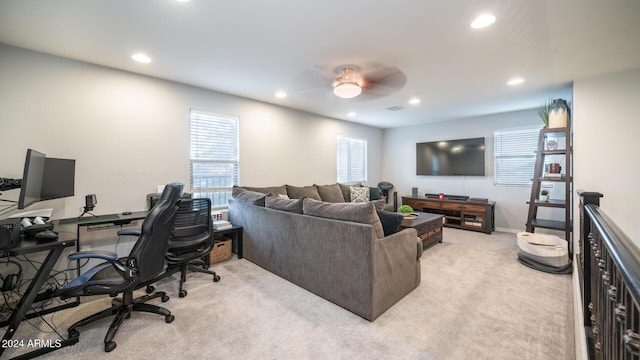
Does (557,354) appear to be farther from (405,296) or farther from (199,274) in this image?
(199,274)

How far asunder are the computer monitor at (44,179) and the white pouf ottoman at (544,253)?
5.29 meters

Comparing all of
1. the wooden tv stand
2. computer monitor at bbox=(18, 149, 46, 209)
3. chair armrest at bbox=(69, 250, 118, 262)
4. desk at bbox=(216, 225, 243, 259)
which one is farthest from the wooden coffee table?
computer monitor at bbox=(18, 149, 46, 209)

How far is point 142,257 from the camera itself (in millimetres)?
1969

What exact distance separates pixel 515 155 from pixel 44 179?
738cm

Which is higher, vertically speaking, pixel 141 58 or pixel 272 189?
pixel 141 58

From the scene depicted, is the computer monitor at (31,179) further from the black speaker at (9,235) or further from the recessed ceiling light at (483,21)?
the recessed ceiling light at (483,21)

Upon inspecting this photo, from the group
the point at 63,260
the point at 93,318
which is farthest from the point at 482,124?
the point at 63,260

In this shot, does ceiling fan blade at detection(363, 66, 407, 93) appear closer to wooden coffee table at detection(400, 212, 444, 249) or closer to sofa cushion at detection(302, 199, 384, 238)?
sofa cushion at detection(302, 199, 384, 238)

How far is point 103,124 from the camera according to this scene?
3.13m

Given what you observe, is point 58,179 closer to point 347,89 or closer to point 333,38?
point 333,38

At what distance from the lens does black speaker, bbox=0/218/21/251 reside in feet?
5.59

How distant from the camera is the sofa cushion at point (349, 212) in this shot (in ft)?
7.44

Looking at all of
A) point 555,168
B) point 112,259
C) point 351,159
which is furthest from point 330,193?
point 112,259

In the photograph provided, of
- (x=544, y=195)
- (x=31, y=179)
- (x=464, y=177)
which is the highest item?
(x=464, y=177)
